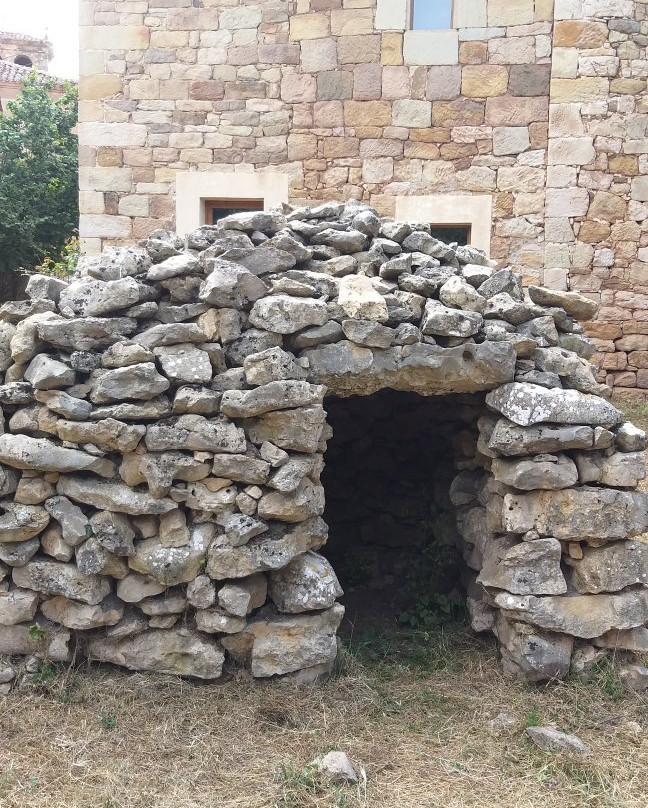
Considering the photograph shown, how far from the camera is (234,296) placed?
11.8ft

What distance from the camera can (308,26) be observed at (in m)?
7.54

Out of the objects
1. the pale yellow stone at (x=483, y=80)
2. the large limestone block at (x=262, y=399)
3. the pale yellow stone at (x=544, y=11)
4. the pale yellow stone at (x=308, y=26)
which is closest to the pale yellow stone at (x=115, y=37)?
the pale yellow stone at (x=308, y=26)

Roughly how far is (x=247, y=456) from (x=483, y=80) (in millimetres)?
5469

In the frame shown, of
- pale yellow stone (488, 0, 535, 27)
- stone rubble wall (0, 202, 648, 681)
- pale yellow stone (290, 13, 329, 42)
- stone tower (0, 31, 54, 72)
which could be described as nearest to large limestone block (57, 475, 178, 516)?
stone rubble wall (0, 202, 648, 681)

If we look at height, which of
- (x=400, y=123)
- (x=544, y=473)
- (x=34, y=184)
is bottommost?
(x=544, y=473)

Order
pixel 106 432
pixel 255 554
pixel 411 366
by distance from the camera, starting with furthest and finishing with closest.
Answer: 1. pixel 411 366
2. pixel 255 554
3. pixel 106 432

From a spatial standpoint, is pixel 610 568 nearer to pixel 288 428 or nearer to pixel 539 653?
pixel 539 653

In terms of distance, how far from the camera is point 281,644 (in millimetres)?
3498

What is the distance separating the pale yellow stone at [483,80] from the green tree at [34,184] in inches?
249

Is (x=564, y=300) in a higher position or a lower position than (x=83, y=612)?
higher

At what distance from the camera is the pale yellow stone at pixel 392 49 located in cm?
744

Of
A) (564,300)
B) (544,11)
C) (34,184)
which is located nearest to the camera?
(564,300)

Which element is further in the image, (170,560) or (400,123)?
(400,123)

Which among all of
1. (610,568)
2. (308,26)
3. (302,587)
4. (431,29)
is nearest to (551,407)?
(610,568)
